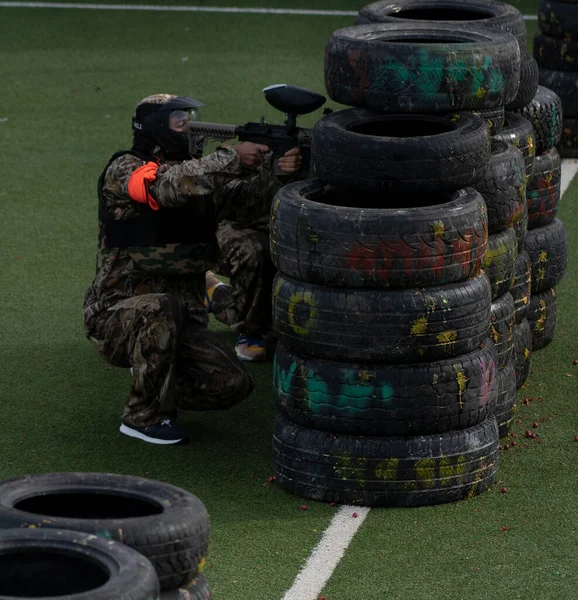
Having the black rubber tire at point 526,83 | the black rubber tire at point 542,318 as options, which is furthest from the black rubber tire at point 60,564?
the black rubber tire at point 542,318

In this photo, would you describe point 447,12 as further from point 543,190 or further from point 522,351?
point 522,351

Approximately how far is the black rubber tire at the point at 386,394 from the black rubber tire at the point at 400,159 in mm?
846

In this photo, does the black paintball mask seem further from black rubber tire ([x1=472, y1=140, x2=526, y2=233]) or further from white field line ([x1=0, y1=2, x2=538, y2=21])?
white field line ([x1=0, y1=2, x2=538, y2=21])

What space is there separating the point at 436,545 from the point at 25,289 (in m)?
4.52

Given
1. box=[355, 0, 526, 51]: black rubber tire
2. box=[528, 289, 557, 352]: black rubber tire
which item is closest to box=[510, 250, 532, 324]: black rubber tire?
box=[528, 289, 557, 352]: black rubber tire

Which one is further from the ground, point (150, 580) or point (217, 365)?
point (150, 580)

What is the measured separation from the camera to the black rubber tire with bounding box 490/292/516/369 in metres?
7.34

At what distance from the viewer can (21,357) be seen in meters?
8.69

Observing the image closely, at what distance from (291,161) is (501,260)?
130 centimetres

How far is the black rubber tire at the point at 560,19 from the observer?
12.7m

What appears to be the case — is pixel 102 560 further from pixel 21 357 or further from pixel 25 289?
pixel 25 289

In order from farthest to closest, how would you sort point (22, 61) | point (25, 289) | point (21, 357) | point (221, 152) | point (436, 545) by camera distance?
point (22, 61), point (25, 289), point (21, 357), point (221, 152), point (436, 545)

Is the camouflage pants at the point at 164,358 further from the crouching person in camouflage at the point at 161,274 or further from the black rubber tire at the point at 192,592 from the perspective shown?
the black rubber tire at the point at 192,592

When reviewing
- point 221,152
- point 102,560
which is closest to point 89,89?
point 221,152
